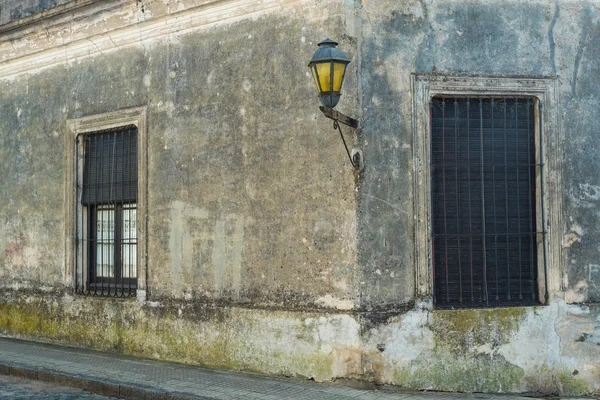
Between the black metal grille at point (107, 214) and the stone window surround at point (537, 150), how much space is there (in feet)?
12.3

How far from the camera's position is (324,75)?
7.00 m

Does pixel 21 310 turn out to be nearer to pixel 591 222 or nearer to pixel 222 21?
pixel 222 21

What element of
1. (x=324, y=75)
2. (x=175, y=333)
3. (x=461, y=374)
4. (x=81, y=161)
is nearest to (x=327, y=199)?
(x=324, y=75)

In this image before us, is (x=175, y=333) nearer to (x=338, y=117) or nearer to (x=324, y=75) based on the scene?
(x=338, y=117)

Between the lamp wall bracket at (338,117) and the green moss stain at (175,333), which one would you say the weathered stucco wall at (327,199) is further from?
the lamp wall bracket at (338,117)

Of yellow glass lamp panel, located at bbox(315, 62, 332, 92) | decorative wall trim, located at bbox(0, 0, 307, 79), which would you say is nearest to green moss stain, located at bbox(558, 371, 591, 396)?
yellow glass lamp panel, located at bbox(315, 62, 332, 92)

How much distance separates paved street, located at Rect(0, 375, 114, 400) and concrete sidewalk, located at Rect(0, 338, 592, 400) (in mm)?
101

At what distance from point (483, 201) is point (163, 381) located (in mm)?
3691

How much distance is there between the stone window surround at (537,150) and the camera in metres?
7.78

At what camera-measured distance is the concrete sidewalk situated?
284 inches

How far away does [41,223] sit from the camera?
420 inches

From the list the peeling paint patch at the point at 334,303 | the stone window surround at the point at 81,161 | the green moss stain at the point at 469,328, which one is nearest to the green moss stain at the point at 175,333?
the peeling paint patch at the point at 334,303

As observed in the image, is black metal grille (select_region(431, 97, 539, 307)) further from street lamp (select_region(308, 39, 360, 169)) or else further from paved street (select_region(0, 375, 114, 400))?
paved street (select_region(0, 375, 114, 400))

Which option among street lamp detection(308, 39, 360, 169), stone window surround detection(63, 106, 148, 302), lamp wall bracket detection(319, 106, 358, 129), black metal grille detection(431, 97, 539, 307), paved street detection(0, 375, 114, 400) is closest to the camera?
street lamp detection(308, 39, 360, 169)
